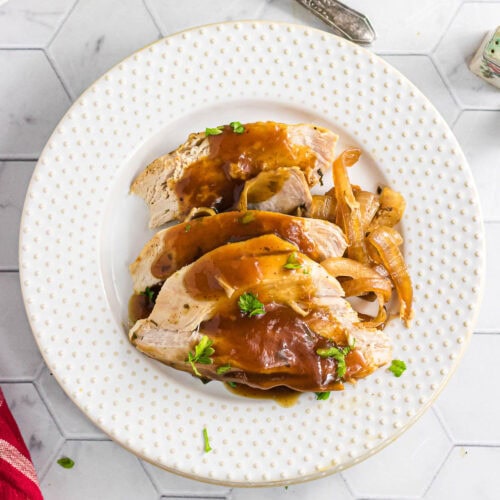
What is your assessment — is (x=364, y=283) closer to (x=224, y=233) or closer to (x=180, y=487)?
(x=224, y=233)

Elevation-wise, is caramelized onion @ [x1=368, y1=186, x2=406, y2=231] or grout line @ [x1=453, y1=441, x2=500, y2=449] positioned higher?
caramelized onion @ [x1=368, y1=186, x2=406, y2=231]

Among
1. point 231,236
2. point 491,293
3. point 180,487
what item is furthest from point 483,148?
point 180,487

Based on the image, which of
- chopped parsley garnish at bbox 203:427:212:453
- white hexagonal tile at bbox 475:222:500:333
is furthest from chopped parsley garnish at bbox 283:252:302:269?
white hexagonal tile at bbox 475:222:500:333

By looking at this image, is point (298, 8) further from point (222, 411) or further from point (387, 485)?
point (387, 485)

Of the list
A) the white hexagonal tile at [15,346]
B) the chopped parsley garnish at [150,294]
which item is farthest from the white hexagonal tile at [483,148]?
the white hexagonal tile at [15,346]

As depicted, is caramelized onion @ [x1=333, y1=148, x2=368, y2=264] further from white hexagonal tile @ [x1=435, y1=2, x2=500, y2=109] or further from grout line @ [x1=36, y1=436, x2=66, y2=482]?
grout line @ [x1=36, y1=436, x2=66, y2=482]

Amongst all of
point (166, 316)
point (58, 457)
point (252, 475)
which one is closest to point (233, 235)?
point (166, 316)

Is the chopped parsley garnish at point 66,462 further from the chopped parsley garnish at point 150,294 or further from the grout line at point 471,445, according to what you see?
the grout line at point 471,445
